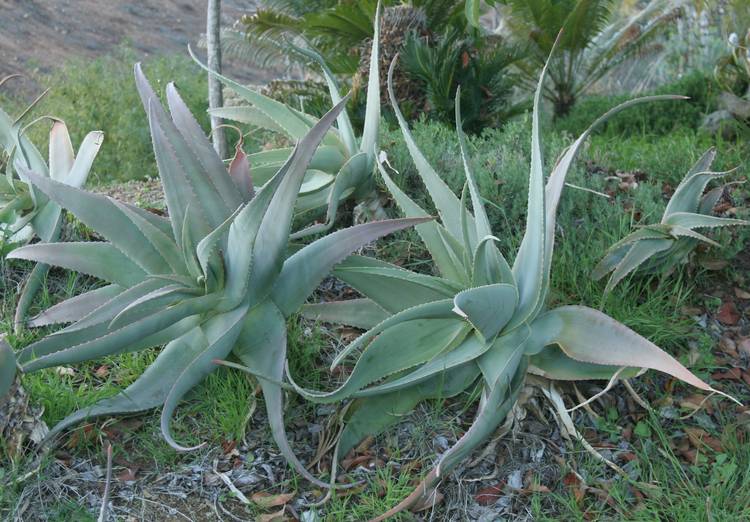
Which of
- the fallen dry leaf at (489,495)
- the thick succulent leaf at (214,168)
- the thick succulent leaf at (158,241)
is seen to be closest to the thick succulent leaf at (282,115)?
the thick succulent leaf at (214,168)

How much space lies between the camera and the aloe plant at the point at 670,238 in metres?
3.02

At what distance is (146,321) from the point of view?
249cm

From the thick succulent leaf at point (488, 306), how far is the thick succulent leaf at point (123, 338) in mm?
838

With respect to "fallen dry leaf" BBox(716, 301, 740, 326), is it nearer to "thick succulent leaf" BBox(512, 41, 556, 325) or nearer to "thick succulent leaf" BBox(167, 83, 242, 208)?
"thick succulent leaf" BBox(512, 41, 556, 325)

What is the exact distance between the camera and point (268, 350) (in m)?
2.65

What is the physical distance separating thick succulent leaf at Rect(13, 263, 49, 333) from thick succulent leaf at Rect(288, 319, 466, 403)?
50.1 inches

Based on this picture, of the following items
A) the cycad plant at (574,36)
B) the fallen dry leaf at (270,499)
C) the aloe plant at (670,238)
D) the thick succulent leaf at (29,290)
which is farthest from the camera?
the cycad plant at (574,36)

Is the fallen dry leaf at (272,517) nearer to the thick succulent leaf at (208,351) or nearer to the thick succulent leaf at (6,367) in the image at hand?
the thick succulent leaf at (208,351)

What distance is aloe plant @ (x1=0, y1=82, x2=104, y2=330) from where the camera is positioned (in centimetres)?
333

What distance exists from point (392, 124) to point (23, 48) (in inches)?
532

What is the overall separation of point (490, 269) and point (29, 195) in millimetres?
2021

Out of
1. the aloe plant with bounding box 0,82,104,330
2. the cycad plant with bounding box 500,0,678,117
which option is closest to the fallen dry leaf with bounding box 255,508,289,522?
the aloe plant with bounding box 0,82,104,330

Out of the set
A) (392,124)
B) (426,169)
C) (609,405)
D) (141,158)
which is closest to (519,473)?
(609,405)

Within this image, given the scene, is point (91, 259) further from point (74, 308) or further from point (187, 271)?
point (187, 271)
